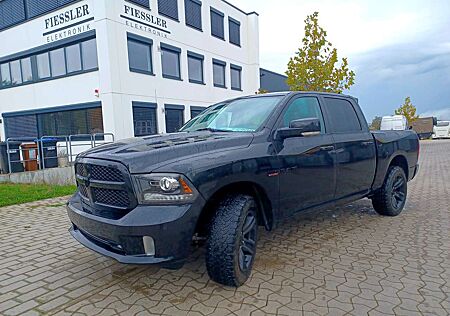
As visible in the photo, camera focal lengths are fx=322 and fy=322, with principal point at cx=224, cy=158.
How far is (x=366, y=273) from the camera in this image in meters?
3.29

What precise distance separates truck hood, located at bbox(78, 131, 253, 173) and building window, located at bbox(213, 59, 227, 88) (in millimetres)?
18728

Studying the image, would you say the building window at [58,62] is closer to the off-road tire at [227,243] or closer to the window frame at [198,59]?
the window frame at [198,59]

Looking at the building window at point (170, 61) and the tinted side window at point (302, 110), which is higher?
the building window at point (170, 61)

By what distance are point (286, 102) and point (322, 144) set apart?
28.1 inches

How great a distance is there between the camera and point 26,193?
25.9ft

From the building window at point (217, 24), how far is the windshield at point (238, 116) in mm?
18202

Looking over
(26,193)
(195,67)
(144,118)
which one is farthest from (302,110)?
(195,67)

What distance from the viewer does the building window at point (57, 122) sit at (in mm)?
15391

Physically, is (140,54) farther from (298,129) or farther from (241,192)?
(241,192)

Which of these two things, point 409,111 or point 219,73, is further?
point 409,111

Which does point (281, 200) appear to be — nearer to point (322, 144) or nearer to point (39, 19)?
point (322, 144)

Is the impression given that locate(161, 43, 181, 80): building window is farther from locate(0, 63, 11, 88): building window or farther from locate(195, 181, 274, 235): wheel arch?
locate(195, 181, 274, 235): wheel arch

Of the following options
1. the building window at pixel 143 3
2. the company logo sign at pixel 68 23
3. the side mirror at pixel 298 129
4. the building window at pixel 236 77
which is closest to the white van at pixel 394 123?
the building window at pixel 236 77

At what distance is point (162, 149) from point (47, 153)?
9.95 metres
